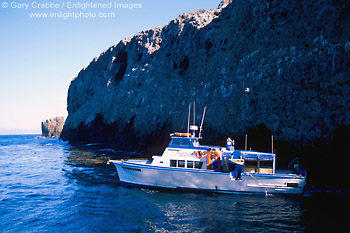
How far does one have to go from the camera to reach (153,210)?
44.8 feet

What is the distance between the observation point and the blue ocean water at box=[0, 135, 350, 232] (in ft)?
37.2

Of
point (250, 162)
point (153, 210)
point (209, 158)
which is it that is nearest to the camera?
point (153, 210)

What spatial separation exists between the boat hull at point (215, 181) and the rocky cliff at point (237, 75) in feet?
20.7

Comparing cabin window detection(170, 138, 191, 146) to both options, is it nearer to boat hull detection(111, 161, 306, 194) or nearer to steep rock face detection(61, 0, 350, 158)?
boat hull detection(111, 161, 306, 194)

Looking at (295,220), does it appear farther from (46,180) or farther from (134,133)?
(134,133)

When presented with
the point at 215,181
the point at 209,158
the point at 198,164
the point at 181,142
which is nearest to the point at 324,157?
the point at 215,181

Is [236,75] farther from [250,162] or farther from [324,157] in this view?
[250,162]

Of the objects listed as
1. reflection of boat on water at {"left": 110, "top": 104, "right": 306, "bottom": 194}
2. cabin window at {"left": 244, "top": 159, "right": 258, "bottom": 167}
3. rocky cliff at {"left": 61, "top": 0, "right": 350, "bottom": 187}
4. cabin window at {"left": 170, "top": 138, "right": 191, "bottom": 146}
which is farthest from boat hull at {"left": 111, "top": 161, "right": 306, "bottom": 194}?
rocky cliff at {"left": 61, "top": 0, "right": 350, "bottom": 187}

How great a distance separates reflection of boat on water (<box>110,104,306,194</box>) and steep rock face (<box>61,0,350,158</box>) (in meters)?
6.41

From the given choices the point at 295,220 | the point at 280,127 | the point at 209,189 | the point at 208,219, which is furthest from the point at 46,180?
the point at 280,127

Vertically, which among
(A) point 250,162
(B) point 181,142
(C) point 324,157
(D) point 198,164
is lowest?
(D) point 198,164

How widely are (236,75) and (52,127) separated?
451ft

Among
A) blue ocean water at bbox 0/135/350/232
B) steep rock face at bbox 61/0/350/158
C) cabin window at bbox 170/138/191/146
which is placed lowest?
blue ocean water at bbox 0/135/350/232

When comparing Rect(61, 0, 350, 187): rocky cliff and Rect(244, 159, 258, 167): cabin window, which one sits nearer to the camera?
Rect(244, 159, 258, 167): cabin window
